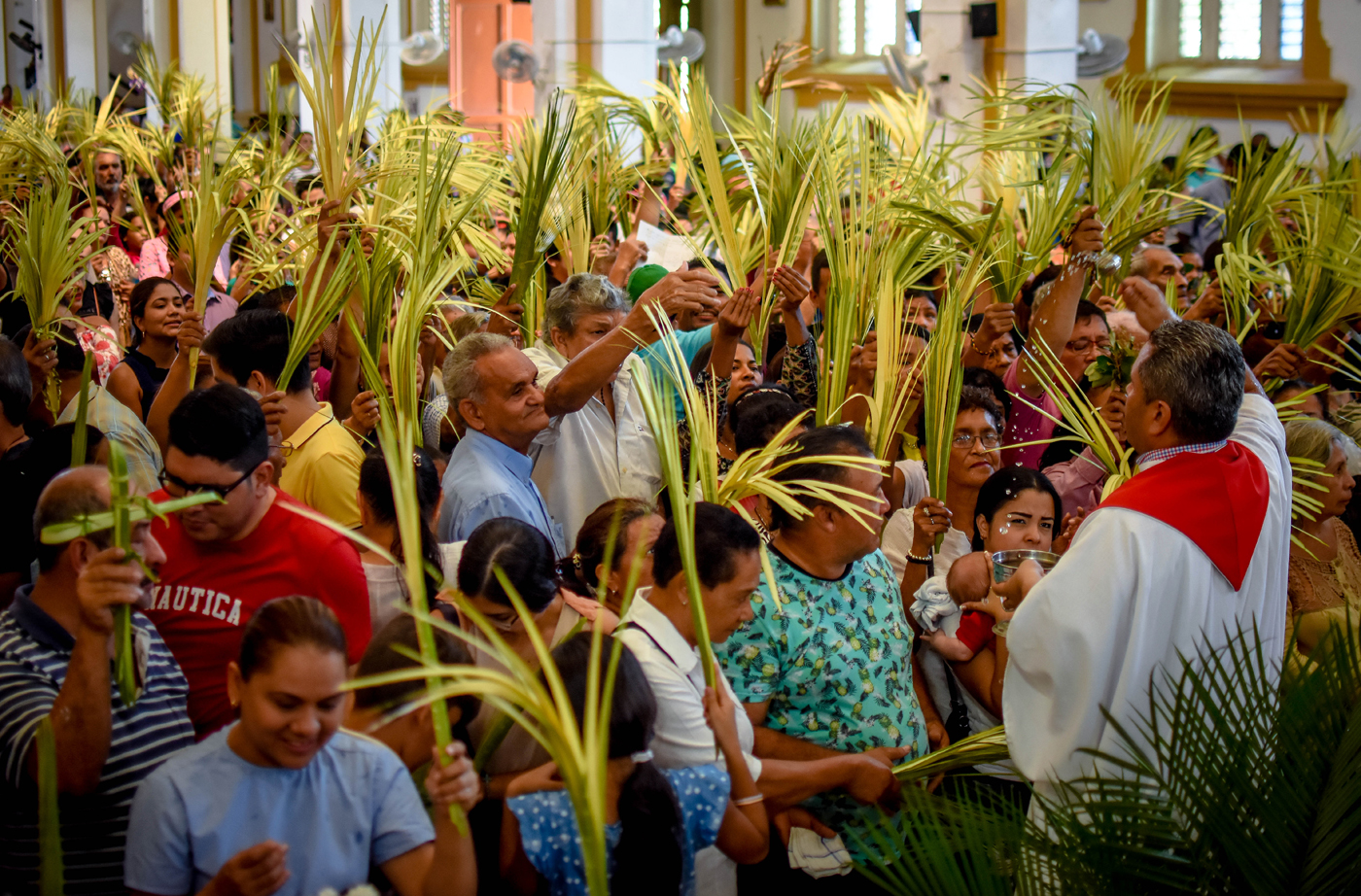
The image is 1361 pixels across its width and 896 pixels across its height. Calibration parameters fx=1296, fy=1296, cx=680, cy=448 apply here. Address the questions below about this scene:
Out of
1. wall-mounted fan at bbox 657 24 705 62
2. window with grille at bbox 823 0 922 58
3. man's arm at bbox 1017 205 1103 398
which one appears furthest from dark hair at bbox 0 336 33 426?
window with grille at bbox 823 0 922 58

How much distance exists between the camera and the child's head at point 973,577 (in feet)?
10.5

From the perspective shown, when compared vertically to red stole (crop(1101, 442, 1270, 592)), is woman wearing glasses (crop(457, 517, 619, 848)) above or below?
below

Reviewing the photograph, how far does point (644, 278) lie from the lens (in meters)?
5.41

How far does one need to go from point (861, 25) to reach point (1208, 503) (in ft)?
59.7

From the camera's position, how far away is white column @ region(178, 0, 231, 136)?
1662 centimetres

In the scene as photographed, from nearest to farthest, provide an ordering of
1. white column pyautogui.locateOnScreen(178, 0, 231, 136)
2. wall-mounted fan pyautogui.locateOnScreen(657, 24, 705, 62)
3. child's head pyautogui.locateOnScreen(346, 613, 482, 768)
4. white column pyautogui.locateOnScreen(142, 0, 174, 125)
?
child's head pyautogui.locateOnScreen(346, 613, 482, 768) → white column pyautogui.locateOnScreen(178, 0, 231, 136) → white column pyautogui.locateOnScreen(142, 0, 174, 125) → wall-mounted fan pyautogui.locateOnScreen(657, 24, 705, 62)

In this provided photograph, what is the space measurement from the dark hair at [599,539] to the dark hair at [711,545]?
0.75 ft

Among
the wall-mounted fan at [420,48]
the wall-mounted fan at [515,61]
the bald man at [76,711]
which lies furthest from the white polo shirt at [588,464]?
the wall-mounted fan at [420,48]

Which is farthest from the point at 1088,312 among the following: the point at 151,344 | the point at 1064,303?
the point at 151,344

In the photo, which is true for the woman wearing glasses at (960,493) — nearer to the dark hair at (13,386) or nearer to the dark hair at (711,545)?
the dark hair at (711,545)

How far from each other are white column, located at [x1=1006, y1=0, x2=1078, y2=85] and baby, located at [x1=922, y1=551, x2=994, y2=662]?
7862 mm

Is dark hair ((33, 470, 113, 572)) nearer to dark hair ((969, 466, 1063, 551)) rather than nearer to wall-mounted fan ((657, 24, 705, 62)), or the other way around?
dark hair ((969, 466, 1063, 551))

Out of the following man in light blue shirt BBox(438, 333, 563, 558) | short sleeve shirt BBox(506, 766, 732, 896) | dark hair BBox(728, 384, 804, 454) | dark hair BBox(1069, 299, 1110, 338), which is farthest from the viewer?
dark hair BBox(1069, 299, 1110, 338)

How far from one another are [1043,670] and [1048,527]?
0.94 m
